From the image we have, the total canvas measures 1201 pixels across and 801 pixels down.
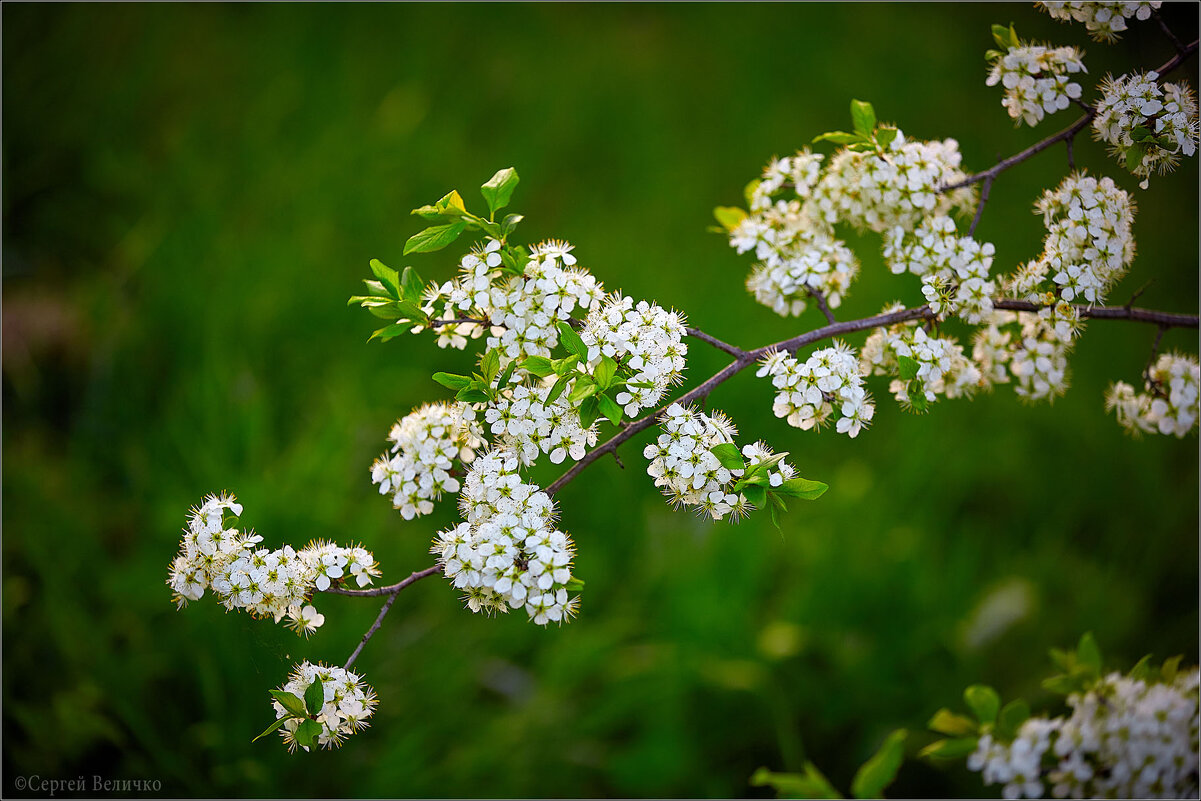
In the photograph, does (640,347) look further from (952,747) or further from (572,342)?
(952,747)

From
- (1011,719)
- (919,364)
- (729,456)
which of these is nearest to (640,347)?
(729,456)

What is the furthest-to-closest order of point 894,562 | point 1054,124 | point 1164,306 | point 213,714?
point 1054,124, point 1164,306, point 894,562, point 213,714

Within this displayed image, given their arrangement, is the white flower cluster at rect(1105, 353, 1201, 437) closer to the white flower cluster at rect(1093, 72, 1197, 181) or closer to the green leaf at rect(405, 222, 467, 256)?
the white flower cluster at rect(1093, 72, 1197, 181)

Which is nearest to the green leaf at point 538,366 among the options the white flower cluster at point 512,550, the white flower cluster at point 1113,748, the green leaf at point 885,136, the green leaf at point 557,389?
the green leaf at point 557,389

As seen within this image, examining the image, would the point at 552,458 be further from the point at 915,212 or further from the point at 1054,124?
the point at 1054,124

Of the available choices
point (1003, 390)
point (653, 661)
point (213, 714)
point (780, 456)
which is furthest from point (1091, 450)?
point (213, 714)

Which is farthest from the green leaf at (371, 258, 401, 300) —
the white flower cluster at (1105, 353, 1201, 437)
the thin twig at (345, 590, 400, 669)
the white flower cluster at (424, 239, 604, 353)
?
the white flower cluster at (1105, 353, 1201, 437)
